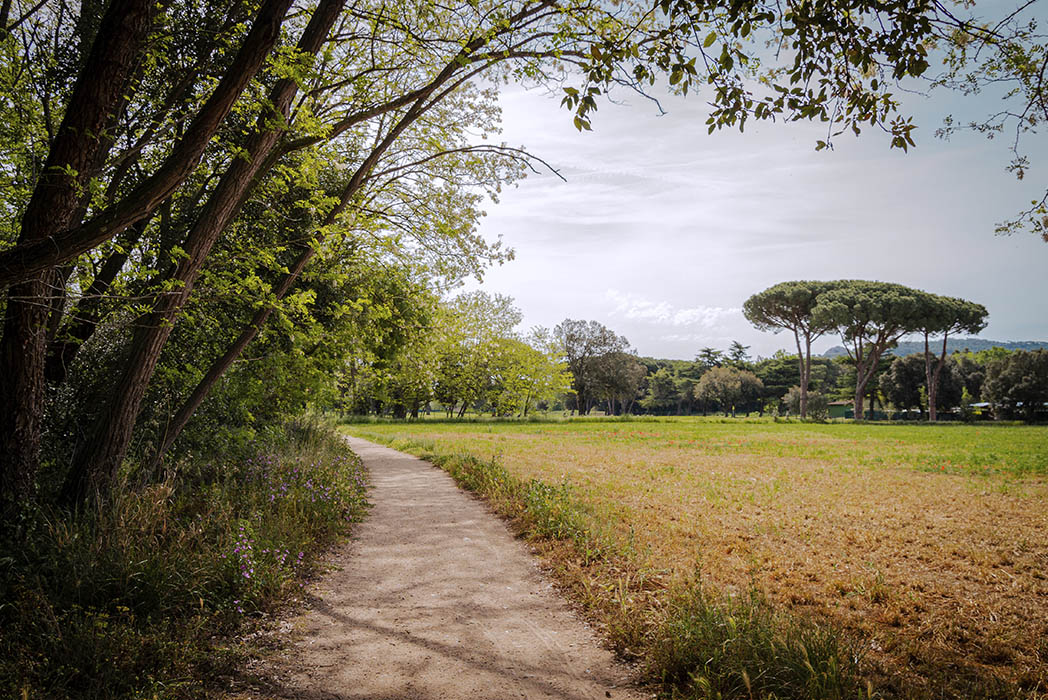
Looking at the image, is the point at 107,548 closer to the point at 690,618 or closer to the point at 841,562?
the point at 690,618

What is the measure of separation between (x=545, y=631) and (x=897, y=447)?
20.6 m

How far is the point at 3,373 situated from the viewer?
14.6 feet

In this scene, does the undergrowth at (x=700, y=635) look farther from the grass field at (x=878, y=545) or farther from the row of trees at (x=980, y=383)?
the row of trees at (x=980, y=383)

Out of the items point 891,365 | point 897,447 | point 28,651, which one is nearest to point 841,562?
point 28,651

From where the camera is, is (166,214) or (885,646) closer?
(885,646)

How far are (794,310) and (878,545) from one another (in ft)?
156

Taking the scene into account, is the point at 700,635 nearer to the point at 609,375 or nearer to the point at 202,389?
the point at 202,389

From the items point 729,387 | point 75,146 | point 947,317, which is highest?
point 947,317

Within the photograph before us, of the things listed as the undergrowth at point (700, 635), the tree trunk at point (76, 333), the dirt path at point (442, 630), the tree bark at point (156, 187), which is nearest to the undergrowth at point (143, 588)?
the dirt path at point (442, 630)

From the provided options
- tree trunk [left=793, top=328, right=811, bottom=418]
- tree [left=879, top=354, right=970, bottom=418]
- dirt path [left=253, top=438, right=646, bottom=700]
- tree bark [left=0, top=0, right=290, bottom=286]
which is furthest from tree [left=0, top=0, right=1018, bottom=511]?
tree [left=879, top=354, right=970, bottom=418]

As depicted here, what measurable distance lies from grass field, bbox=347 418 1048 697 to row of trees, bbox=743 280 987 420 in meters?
34.2

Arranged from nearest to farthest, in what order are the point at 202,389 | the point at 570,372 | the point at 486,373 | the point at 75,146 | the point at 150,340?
the point at 75,146 < the point at 150,340 < the point at 202,389 < the point at 486,373 < the point at 570,372

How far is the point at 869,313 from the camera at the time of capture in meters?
44.3

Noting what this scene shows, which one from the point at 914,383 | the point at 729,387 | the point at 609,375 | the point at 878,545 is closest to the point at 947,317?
the point at 914,383
